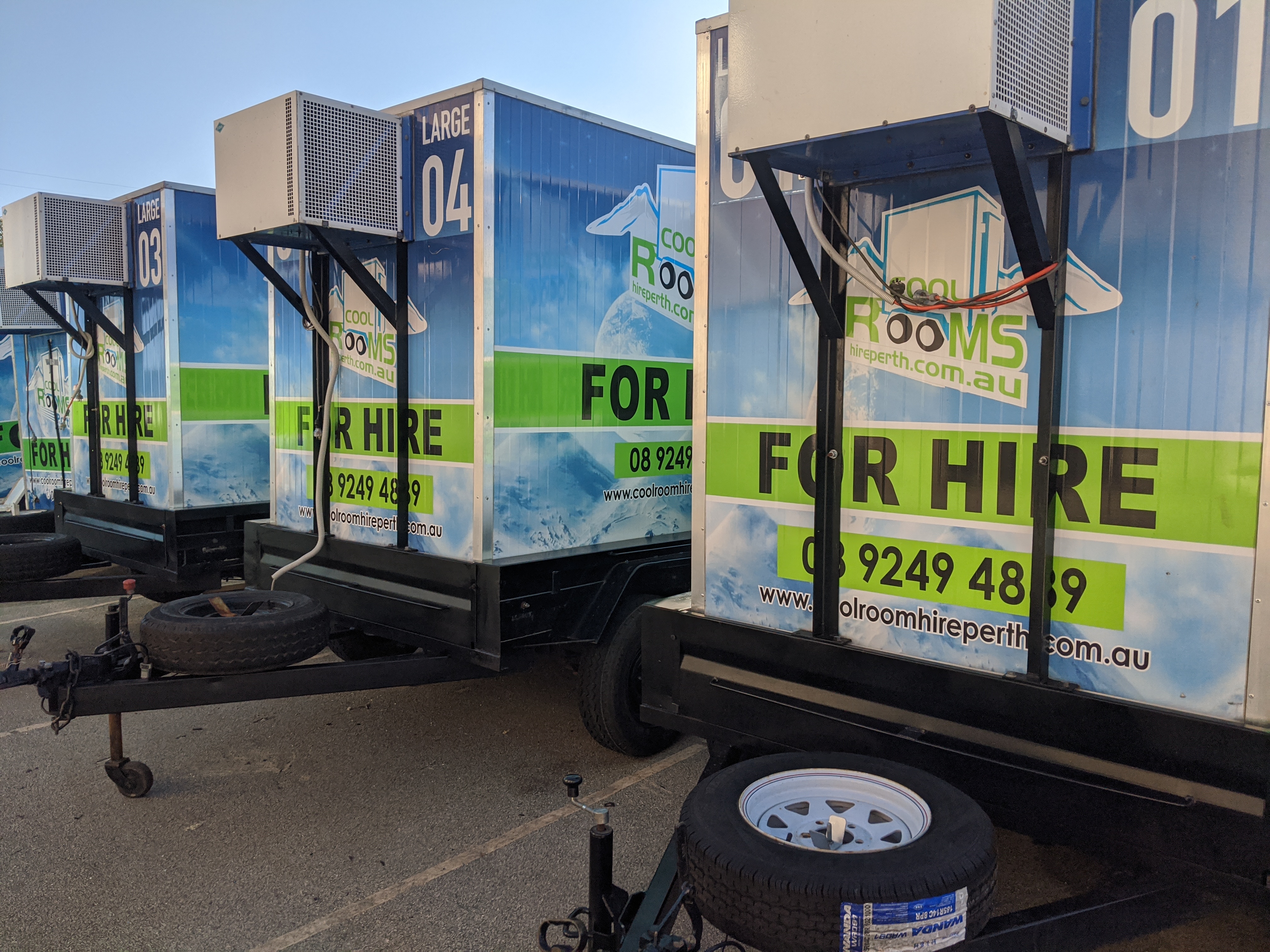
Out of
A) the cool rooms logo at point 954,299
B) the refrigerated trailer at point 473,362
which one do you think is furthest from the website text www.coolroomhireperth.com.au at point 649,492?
the cool rooms logo at point 954,299

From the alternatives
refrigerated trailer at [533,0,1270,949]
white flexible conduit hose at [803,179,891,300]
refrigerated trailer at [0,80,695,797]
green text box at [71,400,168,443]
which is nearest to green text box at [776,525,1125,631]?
refrigerated trailer at [533,0,1270,949]

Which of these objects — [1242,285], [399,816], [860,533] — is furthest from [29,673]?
[1242,285]

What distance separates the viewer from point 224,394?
19.6 feet

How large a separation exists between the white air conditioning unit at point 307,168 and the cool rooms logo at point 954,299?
2138mm

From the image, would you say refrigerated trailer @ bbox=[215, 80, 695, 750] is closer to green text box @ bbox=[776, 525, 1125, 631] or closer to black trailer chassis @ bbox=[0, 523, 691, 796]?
black trailer chassis @ bbox=[0, 523, 691, 796]

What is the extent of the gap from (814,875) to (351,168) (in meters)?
3.17

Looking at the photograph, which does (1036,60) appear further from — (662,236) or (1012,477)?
(662,236)

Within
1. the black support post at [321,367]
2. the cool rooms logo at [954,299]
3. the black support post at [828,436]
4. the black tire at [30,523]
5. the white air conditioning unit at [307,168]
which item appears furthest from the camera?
Result: the black tire at [30,523]

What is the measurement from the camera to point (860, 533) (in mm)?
2773

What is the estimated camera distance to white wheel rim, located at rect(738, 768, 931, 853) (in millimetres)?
2230

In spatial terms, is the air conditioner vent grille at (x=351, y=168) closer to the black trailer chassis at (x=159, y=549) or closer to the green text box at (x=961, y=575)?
the green text box at (x=961, y=575)

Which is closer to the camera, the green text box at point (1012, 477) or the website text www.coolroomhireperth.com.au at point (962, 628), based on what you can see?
the green text box at point (1012, 477)

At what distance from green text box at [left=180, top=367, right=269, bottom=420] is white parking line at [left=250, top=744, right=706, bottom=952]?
11.3 ft

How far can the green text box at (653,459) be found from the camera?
459 centimetres
